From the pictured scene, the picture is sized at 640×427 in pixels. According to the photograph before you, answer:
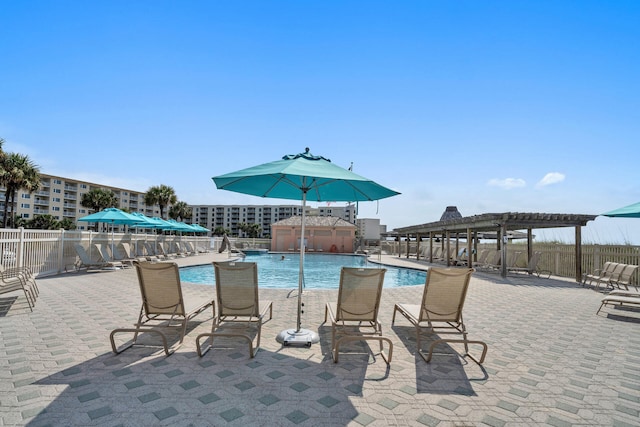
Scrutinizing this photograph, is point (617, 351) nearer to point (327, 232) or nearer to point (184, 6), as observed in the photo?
point (184, 6)

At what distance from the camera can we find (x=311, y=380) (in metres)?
3.07

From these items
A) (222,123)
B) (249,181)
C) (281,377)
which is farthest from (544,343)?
(222,123)

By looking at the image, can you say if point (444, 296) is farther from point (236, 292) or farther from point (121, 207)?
point (121, 207)

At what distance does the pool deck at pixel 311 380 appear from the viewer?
2426 millimetres

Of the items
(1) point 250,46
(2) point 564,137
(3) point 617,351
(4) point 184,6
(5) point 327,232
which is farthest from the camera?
(5) point 327,232

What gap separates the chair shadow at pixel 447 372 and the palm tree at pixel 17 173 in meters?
30.2

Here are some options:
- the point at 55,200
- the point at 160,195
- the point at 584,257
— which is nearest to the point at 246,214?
the point at 55,200

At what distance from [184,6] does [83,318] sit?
671cm

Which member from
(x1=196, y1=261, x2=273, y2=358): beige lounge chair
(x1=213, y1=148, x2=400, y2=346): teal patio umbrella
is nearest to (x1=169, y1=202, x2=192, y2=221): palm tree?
(x1=213, y1=148, x2=400, y2=346): teal patio umbrella

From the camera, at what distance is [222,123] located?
37.3 ft

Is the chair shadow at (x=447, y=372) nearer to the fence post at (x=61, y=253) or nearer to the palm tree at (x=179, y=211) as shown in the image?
the fence post at (x=61, y=253)

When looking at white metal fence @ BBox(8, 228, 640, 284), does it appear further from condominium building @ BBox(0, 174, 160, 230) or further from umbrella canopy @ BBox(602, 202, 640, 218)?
condominium building @ BBox(0, 174, 160, 230)

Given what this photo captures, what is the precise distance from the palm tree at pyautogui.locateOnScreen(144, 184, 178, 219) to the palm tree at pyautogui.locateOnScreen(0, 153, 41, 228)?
491 inches

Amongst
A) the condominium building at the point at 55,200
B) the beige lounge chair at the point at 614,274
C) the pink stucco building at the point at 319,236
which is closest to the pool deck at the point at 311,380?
the beige lounge chair at the point at 614,274
